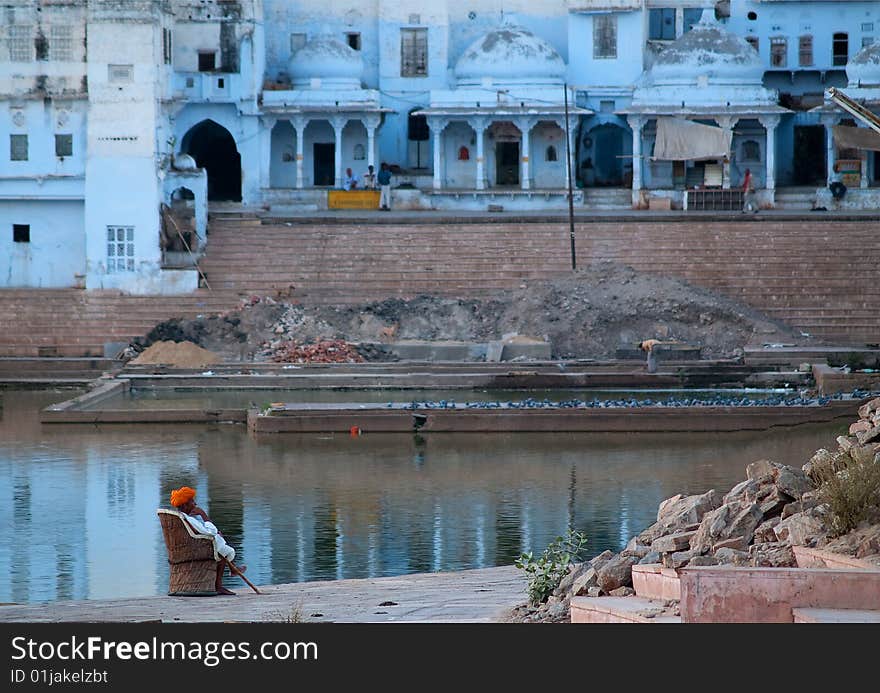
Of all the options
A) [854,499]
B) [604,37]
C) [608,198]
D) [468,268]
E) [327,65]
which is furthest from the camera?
[604,37]

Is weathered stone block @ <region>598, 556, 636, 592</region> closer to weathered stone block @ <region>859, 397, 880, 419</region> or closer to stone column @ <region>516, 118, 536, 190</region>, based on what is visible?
weathered stone block @ <region>859, 397, 880, 419</region>

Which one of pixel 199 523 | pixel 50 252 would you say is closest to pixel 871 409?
pixel 199 523

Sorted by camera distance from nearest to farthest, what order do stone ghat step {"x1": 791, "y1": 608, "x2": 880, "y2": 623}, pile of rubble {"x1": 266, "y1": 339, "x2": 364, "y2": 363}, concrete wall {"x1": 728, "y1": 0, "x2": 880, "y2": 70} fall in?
stone ghat step {"x1": 791, "y1": 608, "x2": 880, "y2": 623} < pile of rubble {"x1": 266, "y1": 339, "x2": 364, "y2": 363} < concrete wall {"x1": 728, "y1": 0, "x2": 880, "y2": 70}

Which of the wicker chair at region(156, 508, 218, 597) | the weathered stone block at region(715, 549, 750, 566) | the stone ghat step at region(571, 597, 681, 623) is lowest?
the wicker chair at region(156, 508, 218, 597)

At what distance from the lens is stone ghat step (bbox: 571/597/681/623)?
32.3 ft

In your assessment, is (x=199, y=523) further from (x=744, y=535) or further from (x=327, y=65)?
(x=327, y=65)

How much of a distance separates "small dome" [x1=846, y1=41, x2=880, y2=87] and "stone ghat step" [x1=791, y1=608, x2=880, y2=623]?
113ft

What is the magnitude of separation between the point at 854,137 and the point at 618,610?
1007 inches

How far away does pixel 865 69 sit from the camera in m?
42.3

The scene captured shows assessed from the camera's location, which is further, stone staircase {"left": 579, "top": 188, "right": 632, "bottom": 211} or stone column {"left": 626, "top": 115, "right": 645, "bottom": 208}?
stone column {"left": 626, "top": 115, "right": 645, "bottom": 208}

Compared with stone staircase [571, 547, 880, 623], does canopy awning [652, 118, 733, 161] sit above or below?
above

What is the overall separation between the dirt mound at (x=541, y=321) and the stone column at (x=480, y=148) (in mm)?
8817

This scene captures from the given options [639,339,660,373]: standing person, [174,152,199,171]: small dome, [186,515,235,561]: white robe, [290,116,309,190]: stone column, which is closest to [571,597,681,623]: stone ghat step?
[186,515,235,561]: white robe

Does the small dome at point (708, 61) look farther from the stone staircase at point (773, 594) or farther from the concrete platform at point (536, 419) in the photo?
the stone staircase at point (773, 594)
